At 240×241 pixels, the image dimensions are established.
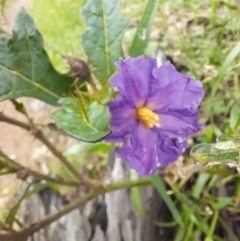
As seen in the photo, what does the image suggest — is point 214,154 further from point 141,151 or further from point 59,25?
point 59,25

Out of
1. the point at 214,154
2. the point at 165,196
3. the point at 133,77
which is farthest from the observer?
the point at 165,196

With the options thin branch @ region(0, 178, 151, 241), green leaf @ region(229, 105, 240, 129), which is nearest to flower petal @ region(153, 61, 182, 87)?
thin branch @ region(0, 178, 151, 241)

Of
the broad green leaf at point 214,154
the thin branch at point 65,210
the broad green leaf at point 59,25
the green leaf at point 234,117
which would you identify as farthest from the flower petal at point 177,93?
the broad green leaf at point 59,25

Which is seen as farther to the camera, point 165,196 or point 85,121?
point 165,196

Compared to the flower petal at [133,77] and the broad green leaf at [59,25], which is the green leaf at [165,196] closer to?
the flower petal at [133,77]

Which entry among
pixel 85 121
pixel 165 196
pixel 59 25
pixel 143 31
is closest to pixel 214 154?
pixel 85 121

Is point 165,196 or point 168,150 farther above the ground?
point 168,150
